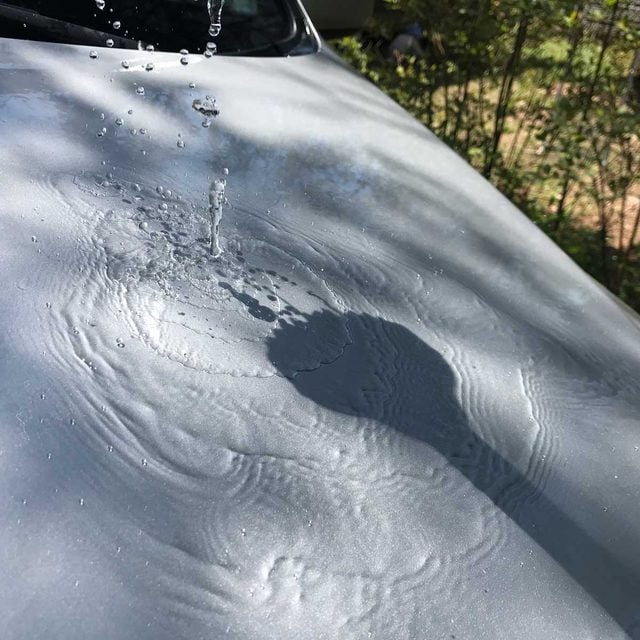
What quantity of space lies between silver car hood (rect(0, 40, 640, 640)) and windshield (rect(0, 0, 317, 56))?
0.08 metres

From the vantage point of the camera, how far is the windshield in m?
2.02

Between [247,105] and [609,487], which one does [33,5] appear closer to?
[247,105]

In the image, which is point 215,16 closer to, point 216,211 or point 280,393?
point 216,211

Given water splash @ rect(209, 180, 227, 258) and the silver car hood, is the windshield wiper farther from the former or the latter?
water splash @ rect(209, 180, 227, 258)

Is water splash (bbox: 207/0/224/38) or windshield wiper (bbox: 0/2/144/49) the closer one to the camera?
windshield wiper (bbox: 0/2/144/49)

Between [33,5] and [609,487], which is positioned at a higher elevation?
[33,5]

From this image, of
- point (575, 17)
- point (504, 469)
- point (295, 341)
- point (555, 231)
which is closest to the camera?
point (504, 469)

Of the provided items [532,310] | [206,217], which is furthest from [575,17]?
[206,217]

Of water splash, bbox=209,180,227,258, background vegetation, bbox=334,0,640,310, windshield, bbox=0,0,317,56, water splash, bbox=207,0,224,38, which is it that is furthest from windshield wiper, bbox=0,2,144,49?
background vegetation, bbox=334,0,640,310

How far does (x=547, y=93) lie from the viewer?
4.54 meters

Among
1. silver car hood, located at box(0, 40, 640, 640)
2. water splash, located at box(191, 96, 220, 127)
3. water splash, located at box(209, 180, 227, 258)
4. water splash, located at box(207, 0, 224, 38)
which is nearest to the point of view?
silver car hood, located at box(0, 40, 640, 640)

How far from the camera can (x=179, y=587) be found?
910mm

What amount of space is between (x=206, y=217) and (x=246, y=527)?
0.75 metres

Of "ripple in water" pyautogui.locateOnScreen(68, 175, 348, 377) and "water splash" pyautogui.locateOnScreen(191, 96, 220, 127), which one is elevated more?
"water splash" pyautogui.locateOnScreen(191, 96, 220, 127)
